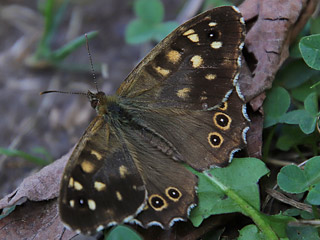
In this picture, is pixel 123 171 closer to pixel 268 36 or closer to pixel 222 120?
pixel 222 120

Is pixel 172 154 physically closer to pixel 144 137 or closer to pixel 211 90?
pixel 144 137

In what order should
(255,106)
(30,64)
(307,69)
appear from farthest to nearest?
(30,64) < (307,69) < (255,106)

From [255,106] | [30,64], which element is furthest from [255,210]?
[30,64]

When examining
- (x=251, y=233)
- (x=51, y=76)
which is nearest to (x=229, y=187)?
(x=251, y=233)

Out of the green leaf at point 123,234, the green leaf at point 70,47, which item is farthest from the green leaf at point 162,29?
the green leaf at point 123,234

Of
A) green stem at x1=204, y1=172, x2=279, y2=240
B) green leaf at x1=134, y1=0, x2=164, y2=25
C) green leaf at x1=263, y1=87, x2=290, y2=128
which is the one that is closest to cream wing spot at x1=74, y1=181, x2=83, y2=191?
green stem at x1=204, y1=172, x2=279, y2=240

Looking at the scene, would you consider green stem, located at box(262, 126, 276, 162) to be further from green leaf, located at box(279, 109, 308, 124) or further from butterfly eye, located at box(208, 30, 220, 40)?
butterfly eye, located at box(208, 30, 220, 40)
